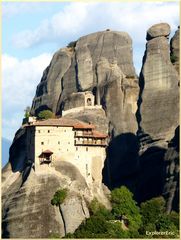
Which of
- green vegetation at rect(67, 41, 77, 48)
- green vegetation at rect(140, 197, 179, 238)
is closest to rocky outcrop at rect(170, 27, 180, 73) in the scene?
green vegetation at rect(67, 41, 77, 48)

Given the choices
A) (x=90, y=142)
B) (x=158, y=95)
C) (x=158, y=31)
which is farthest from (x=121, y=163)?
(x=158, y=31)

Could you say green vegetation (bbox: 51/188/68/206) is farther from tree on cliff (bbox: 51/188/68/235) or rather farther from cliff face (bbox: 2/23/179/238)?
cliff face (bbox: 2/23/179/238)

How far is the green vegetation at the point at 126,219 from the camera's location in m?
93.6

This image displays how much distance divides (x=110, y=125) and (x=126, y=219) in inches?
688

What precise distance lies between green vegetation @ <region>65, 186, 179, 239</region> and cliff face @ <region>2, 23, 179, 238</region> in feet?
3.72

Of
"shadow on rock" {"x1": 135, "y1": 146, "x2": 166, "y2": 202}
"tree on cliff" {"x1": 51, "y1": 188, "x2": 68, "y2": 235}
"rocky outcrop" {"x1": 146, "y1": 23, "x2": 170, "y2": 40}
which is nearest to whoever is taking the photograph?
"tree on cliff" {"x1": 51, "y1": 188, "x2": 68, "y2": 235}

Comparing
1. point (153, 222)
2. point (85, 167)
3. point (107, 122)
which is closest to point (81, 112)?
point (107, 122)

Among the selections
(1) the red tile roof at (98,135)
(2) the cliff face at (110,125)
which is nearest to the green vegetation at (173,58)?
(2) the cliff face at (110,125)

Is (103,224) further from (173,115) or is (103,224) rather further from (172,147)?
(173,115)

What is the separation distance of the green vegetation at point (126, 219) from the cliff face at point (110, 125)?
113 cm

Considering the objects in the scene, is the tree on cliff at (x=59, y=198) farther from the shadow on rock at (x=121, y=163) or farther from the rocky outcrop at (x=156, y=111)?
the shadow on rock at (x=121, y=163)

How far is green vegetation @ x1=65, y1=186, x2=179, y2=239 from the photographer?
93625 millimetres

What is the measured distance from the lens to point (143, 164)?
107500 mm

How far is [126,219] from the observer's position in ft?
322
